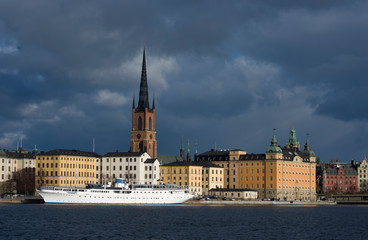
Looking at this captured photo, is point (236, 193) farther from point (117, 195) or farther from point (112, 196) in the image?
point (112, 196)

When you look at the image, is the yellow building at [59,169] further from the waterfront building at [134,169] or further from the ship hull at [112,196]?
the ship hull at [112,196]

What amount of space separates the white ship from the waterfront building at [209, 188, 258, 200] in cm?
2377

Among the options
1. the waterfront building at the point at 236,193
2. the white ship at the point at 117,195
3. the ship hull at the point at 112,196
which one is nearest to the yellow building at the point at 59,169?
the white ship at the point at 117,195

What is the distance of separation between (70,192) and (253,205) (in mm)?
48037

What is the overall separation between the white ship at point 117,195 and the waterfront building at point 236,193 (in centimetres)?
2377

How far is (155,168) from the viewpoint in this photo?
19562 centimetres

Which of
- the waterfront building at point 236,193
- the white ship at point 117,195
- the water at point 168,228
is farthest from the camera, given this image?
the waterfront building at point 236,193

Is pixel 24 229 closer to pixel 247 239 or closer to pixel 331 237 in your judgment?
pixel 247 239

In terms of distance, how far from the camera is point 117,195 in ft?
539

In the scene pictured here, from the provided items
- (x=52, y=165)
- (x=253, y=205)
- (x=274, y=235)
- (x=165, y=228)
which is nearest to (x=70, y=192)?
(x=52, y=165)

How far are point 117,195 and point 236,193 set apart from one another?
41519 mm

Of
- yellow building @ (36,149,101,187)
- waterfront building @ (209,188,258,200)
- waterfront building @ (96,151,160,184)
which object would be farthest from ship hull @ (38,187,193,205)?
yellow building @ (36,149,101,187)

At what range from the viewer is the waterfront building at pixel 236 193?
19138 centimetres

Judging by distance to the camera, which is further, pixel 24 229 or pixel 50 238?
pixel 24 229
